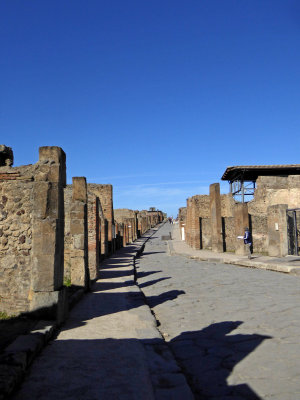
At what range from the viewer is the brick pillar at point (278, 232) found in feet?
46.6

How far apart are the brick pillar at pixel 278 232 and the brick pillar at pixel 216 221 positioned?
3.67 metres

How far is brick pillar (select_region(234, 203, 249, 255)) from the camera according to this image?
53.9ft

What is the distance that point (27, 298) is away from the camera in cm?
543

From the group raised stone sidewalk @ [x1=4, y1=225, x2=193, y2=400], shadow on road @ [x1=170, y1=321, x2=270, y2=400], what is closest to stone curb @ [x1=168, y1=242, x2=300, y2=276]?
shadow on road @ [x1=170, y1=321, x2=270, y2=400]

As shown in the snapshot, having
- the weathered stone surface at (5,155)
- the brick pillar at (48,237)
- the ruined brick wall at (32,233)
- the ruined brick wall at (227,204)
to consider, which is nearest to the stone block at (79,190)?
the weathered stone surface at (5,155)

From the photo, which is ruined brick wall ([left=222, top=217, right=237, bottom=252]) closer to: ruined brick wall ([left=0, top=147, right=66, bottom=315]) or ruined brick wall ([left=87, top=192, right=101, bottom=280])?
ruined brick wall ([left=87, top=192, right=101, bottom=280])

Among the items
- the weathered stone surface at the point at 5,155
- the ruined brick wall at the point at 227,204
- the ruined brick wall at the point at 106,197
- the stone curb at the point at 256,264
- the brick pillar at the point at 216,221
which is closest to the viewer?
the weathered stone surface at the point at 5,155

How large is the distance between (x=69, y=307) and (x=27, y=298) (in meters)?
0.91

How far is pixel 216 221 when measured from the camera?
718 inches

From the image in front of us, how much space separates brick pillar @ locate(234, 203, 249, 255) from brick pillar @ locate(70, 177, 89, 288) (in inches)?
379

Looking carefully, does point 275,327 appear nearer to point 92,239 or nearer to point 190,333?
point 190,333

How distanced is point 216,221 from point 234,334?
13.9m

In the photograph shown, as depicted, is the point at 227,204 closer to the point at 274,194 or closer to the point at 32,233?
the point at 274,194

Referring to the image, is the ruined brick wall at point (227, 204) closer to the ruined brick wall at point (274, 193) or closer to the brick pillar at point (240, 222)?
the ruined brick wall at point (274, 193)
